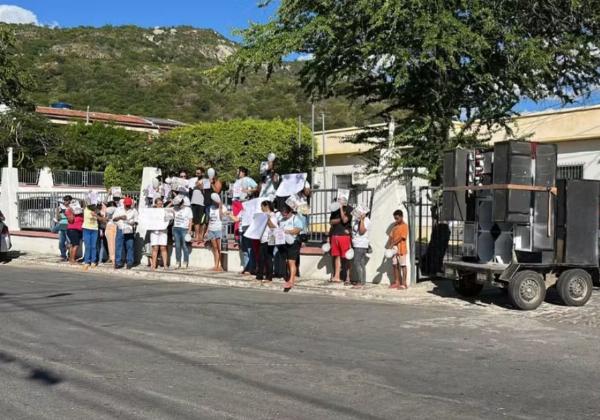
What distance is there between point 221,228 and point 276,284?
2699 millimetres

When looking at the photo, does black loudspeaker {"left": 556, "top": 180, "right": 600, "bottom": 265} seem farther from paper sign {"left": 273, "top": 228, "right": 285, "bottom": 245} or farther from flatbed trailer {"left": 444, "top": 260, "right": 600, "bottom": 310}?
paper sign {"left": 273, "top": 228, "right": 285, "bottom": 245}

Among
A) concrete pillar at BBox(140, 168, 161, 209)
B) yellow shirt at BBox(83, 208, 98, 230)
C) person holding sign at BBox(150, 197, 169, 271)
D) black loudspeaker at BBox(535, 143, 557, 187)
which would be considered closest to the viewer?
black loudspeaker at BBox(535, 143, 557, 187)

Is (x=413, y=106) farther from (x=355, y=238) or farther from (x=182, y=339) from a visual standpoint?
(x=182, y=339)

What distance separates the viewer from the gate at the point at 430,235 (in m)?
13.7

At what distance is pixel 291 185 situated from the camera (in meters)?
15.6

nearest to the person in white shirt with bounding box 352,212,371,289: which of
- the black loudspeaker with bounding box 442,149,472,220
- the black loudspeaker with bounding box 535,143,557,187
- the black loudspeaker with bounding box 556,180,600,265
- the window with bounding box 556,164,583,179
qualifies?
the black loudspeaker with bounding box 442,149,472,220

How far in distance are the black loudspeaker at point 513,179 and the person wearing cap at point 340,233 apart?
11.2 ft

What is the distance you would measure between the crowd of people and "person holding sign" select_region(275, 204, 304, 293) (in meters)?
0.02

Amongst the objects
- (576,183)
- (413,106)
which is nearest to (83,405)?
(576,183)

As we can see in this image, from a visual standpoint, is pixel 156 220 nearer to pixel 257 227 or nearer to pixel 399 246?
pixel 257 227

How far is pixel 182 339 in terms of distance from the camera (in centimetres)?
852

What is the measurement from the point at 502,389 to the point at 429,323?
3734 mm

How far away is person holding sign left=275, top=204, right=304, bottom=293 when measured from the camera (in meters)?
13.8

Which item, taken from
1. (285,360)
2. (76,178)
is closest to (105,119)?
(76,178)
